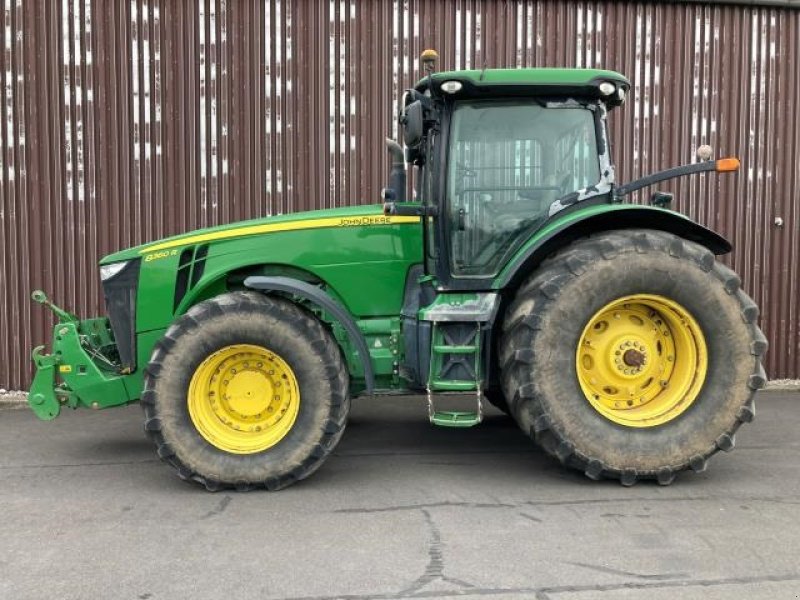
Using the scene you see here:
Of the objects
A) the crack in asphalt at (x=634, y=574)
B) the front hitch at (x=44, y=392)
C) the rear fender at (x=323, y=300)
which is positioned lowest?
A: the crack in asphalt at (x=634, y=574)

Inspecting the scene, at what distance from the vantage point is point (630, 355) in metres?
4.18

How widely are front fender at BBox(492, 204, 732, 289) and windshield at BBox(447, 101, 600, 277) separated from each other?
0.14 m

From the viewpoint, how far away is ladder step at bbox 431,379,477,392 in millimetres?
4180

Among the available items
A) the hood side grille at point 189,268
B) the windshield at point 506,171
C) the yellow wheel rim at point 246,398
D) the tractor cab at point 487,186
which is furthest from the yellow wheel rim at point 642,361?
the hood side grille at point 189,268

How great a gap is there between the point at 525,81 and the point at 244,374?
243cm

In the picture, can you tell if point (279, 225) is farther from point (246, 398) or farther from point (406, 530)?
point (406, 530)

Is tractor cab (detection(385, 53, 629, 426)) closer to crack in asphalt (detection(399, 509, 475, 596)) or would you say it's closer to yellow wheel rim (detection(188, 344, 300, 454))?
yellow wheel rim (detection(188, 344, 300, 454))

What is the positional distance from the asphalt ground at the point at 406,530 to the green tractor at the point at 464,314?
310 mm

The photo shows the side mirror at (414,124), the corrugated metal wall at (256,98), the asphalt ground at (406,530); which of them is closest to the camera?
the asphalt ground at (406,530)

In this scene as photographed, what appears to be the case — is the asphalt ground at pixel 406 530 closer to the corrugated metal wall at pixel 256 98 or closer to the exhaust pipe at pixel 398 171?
the exhaust pipe at pixel 398 171

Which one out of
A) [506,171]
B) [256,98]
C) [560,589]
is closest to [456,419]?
[560,589]

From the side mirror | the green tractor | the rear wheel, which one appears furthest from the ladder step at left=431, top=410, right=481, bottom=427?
the side mirror

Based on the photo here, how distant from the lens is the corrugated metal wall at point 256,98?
684 centimetres

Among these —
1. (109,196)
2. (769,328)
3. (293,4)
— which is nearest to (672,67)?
(769,328)
